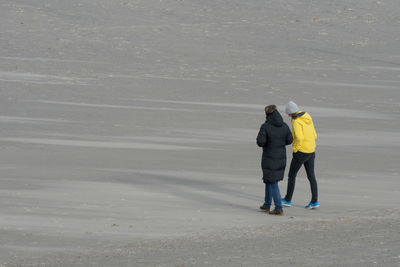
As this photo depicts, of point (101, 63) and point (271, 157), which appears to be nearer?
point (271, 157)

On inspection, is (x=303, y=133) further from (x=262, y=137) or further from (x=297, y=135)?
(x=262, y=137)

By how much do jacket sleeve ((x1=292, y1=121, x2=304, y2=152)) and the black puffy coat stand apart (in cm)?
20

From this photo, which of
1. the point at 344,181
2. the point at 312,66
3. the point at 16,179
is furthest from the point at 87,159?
the point at 312,66

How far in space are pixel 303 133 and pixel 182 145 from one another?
508 centimetres

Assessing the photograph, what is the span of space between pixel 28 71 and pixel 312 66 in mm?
10430

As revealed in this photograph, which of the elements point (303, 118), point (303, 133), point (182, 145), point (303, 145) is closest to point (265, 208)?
point (303, 145)

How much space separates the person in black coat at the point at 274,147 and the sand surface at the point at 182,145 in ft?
1.13

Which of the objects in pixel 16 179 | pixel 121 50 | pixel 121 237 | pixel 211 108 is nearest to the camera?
pixel 121 237

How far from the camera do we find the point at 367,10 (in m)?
49.3

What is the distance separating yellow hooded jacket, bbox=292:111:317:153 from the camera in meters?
11.7

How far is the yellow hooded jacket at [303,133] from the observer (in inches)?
462

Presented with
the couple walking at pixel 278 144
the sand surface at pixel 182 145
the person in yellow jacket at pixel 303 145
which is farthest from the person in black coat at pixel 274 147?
the sand surface at pixel 182 145

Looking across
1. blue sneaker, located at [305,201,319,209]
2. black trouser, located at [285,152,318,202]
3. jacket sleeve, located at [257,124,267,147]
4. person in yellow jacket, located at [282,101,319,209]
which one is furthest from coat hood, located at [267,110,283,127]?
blue sneaker, located at [305,201,319,209]

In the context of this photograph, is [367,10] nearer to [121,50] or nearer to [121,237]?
[121,50]
